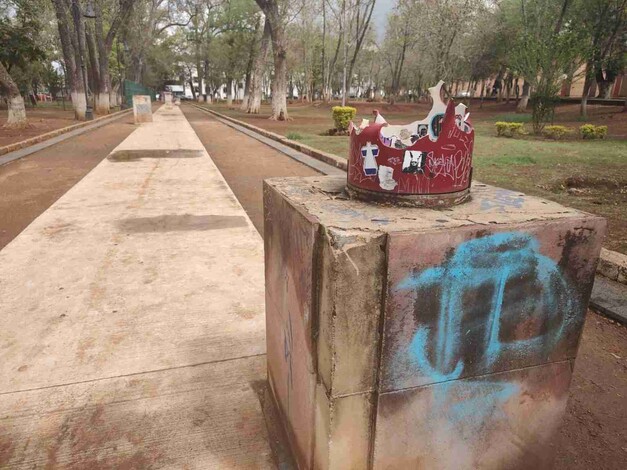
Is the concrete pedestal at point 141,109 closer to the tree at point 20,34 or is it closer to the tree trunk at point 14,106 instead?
the tree at point 20,34

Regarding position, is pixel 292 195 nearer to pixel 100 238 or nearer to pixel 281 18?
pixel 100 238

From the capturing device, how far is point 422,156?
1.56m

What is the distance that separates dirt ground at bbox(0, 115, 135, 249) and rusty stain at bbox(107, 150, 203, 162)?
386 mm

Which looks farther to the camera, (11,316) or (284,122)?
Result: (284,122)

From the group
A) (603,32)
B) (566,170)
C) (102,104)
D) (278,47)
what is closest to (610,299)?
(566,170)

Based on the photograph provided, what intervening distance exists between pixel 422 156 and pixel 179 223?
3.81 m

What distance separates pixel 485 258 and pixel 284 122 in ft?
68.2

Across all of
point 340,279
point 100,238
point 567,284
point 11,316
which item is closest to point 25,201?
point 100,238

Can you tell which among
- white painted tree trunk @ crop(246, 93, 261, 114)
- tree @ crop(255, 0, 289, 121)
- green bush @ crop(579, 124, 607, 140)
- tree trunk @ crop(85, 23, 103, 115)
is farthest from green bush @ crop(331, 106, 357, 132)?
tree trunk @ crop(85, 23, 103, 115)

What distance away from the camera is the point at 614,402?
2275mm

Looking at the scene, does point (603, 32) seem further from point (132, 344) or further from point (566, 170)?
point (132, 344)

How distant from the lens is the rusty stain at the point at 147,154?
952cm

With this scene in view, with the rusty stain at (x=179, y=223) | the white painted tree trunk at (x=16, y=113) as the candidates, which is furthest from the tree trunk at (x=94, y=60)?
the rusty stain at (x=179, y=223)

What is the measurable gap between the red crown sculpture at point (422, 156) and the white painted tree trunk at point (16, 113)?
16109 mm
